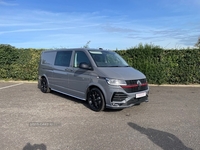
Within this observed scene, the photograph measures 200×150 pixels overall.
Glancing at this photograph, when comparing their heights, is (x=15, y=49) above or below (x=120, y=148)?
above

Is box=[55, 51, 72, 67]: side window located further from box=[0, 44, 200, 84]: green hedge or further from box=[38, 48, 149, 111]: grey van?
box=[0, 44, 200, 84]: green hedge

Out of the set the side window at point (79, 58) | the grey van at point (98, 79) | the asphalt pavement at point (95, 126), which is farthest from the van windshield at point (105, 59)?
the asphalt pavement at point (95, 126)

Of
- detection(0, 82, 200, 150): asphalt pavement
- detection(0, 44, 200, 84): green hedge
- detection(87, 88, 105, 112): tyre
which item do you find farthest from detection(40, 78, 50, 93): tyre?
detection(0, 44, 200, 84): green hedge

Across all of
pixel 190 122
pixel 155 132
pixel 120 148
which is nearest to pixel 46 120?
pixel 120 148

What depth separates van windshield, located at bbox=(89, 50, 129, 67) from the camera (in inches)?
227

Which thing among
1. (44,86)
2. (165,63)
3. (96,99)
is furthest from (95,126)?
(165,63)

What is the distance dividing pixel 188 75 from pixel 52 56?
295 inches

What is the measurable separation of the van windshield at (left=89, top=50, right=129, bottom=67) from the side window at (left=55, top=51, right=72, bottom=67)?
0.98 metres

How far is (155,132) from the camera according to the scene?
411 cm

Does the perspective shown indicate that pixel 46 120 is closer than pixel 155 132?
No

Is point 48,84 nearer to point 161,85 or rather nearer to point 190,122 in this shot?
point 190,122

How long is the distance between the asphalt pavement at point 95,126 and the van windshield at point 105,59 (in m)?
1.45

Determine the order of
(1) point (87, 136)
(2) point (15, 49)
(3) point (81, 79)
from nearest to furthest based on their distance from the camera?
(1) point (87, 136), (3) point (81, 79), (2) point (15, 49)

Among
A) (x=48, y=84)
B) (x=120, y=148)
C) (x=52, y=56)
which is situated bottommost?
(x=120, y=148)
